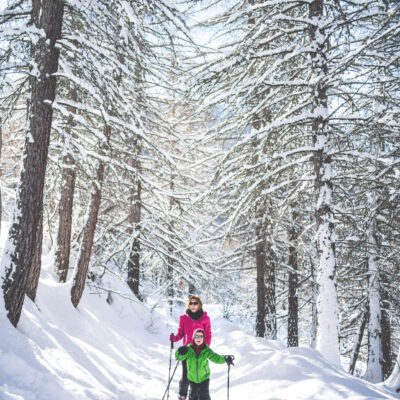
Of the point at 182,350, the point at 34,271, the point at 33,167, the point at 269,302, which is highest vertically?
the point at 33,167

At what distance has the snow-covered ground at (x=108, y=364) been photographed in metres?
3.80

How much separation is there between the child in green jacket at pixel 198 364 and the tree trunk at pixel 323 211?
2.87 meters

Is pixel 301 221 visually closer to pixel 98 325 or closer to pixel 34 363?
pixel 98 325

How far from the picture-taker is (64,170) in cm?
847

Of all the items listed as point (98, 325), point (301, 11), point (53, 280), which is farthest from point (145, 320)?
point (301, 11)

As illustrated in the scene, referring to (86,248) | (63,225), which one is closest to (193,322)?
(86,248)

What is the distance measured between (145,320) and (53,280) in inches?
159

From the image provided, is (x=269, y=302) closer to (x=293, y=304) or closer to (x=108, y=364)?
(x=293, y=304)

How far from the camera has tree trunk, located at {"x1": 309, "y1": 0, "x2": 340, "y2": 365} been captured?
226 inches

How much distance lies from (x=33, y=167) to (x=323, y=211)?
545cm

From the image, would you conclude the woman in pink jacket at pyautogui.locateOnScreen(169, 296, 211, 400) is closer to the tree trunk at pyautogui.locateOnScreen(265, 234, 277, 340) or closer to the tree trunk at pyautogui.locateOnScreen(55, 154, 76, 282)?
the tree trunk at pyautogui.locateOnScreen(55, 154, 76, 282)

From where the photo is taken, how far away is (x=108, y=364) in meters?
5.84

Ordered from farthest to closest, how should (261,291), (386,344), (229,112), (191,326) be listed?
1. (386,344)
2. (261,291)
3. (229,112)
4. (191,326)

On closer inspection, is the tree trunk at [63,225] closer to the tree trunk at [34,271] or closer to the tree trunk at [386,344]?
the tree trunk at [34,271]
